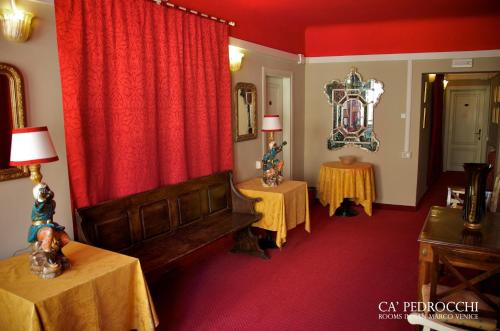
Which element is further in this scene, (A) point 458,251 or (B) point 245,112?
(B) point 245,112

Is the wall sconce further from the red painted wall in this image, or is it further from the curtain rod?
the red painted wall

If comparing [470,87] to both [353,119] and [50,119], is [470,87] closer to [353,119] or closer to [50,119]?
[353,119]

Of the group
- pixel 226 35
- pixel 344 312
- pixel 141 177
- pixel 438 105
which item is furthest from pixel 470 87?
pixel 141 177

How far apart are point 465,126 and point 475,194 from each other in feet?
25.6

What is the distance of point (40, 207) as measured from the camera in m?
2.18

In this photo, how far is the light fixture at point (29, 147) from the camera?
208 cm

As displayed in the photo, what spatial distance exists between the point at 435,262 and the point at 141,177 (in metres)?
2.26

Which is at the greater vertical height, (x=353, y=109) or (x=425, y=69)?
(x=425, y=69)

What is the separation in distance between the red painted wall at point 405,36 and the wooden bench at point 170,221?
320 centimetres

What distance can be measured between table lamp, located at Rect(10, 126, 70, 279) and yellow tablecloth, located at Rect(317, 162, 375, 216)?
4204 mm

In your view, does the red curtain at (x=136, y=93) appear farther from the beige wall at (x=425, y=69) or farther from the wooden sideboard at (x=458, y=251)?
the beige wall at (x=425, y=69)

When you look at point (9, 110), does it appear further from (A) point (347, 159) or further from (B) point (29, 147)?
(A) point (347, 159)

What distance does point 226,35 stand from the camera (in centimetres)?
423

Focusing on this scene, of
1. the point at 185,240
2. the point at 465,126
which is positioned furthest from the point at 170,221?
the point at 465,126
